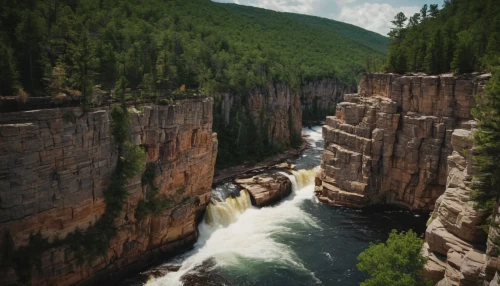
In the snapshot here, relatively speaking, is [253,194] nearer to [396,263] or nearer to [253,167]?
[253,167]

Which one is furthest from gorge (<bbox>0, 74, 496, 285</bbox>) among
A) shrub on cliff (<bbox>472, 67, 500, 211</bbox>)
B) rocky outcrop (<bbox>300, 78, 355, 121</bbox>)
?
rocky outcrop (<bbox>300, 78, 355, 121</bbox>)

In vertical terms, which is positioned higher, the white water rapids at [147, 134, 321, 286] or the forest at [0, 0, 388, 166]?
the forest at [0, 0, 388, 166]

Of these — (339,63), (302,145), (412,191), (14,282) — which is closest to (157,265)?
(14,282)

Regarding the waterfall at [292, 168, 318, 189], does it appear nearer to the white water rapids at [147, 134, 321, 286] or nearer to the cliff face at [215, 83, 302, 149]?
the white water rapids at [147, 134, 321, 286]

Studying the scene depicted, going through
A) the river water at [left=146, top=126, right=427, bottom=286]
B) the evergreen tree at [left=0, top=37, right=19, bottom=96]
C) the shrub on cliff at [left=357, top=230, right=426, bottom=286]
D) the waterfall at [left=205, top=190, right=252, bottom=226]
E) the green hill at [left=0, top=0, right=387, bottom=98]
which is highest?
the green hill at [left=0, top=0, right=387, bottom=98]

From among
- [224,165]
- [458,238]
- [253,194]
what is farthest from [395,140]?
[458,238]

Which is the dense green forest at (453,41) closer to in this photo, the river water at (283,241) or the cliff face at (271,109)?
the river water at (283,241)
